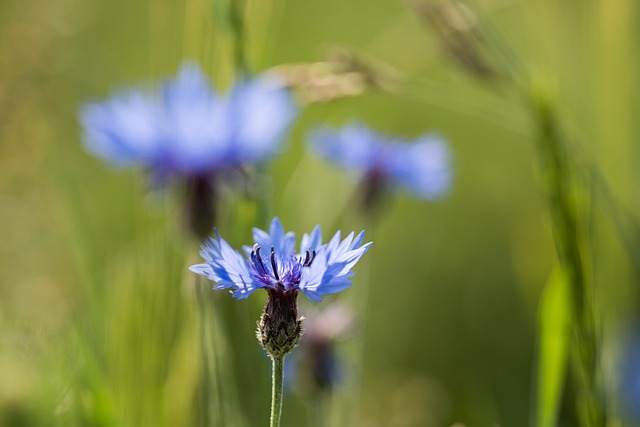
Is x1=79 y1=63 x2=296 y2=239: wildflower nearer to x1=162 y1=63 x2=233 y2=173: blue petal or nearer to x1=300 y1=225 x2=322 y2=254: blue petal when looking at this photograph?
x1=162 y1=63 x2=233 y2=173: blue petal

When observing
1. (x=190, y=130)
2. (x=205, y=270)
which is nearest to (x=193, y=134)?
(x=190, y=130)

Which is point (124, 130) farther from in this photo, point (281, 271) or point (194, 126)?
point (281, 271)

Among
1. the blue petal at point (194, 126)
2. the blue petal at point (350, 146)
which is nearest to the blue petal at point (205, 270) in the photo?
the blue petal at point (194, 126)

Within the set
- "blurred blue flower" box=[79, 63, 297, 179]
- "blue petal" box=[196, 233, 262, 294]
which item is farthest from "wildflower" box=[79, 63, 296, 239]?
"blue petal" box=[196, 233, 262, 294]

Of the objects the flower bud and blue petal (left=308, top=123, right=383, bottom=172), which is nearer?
the flower bud

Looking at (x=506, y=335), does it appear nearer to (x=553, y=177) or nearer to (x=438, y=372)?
(x=438, y=372)

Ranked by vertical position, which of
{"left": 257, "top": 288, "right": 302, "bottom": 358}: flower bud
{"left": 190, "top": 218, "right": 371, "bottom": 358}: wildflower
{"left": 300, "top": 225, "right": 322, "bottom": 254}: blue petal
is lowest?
{"left": 257, "top": 288, "right": 302, "bottom": 358}: flower bud

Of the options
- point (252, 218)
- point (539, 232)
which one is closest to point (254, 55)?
point (252, 218)
